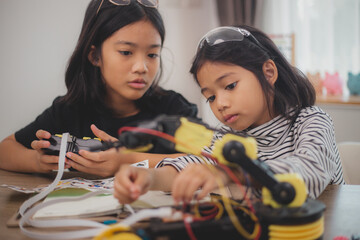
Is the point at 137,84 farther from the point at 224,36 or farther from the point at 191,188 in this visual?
the point at 191,188

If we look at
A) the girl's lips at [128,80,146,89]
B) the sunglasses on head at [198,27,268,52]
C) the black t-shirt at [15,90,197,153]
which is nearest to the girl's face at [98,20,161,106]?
the girl's lips at [128,80,146,89]

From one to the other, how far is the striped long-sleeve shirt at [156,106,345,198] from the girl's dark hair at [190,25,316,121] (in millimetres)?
46

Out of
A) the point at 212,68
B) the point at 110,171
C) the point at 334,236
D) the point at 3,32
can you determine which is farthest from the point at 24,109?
the point at 334,236

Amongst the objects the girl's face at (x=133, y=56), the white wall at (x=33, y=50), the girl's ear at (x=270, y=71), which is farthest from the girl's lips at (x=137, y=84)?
the white wall at (x=33, y=50)

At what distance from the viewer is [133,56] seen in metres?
1.24

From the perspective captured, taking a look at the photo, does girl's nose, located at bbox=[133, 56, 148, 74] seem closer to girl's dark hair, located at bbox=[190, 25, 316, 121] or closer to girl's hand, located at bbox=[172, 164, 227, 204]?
girl's dark hair, located at bbox=[190, 25, 316, 121]

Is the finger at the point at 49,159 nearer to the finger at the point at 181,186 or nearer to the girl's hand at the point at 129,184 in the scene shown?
the girl's hand at the point at 129,184

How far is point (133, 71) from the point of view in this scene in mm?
1236

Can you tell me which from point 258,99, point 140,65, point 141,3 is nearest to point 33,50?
point 141,3

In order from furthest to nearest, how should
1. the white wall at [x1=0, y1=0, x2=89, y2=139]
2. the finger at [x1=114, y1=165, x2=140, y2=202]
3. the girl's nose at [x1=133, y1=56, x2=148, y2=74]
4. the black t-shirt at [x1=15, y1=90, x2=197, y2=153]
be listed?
the white wall at [x1=0, y1=0, x2=89, y2=139]
the black t-shirt at [x1=15, y1=90, x2=197, y2=153]
the girl's nose at [x1=133, y1=56, x2=148, y2=74]
the finger at [x1=114, y1=165, x2=140, y2=202]

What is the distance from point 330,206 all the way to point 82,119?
98 centimetres

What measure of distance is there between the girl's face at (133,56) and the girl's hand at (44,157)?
0.34m

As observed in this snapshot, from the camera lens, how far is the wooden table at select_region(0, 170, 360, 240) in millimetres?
625

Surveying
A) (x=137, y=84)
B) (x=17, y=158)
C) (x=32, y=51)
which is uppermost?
(x=32, y=51)
